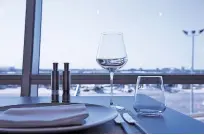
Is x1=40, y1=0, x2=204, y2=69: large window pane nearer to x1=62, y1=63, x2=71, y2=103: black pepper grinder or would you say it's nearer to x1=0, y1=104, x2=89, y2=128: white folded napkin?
x1=62, y1=63, x2=71, y2=103: black pepper grinder

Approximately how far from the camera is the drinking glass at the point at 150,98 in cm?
75

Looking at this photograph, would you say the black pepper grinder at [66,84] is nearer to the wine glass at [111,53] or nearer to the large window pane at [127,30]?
the wine glass at [111,53]

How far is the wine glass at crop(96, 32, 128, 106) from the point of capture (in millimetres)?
902

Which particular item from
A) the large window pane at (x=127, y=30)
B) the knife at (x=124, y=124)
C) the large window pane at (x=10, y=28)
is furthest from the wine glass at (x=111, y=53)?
the large window pane at (x=10, y=28)

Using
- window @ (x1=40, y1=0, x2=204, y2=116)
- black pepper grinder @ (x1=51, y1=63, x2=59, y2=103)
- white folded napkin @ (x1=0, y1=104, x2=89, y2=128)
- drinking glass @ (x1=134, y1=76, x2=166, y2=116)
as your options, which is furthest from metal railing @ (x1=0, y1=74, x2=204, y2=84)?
white folded napkin @ (x1=0, y1=104, x2=89, y2=128)

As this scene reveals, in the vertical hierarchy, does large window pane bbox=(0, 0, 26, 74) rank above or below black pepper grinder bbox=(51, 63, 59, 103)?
above

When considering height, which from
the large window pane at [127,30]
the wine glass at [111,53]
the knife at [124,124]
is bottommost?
the knife at [124,124]

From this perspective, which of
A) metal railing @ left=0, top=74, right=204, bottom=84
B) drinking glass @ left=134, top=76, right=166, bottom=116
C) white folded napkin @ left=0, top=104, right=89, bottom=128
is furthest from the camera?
metal railing @ left=0, top=74, right=204, bottom=84

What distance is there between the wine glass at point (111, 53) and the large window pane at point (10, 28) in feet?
4.87

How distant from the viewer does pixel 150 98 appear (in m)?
0.76

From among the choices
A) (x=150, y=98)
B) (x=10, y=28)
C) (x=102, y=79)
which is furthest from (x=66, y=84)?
(x=10, y=28)

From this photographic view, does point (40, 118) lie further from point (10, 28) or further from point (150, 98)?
point (10, 28)

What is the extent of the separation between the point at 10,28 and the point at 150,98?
1.81m

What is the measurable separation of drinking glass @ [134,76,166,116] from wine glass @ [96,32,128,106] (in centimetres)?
16
